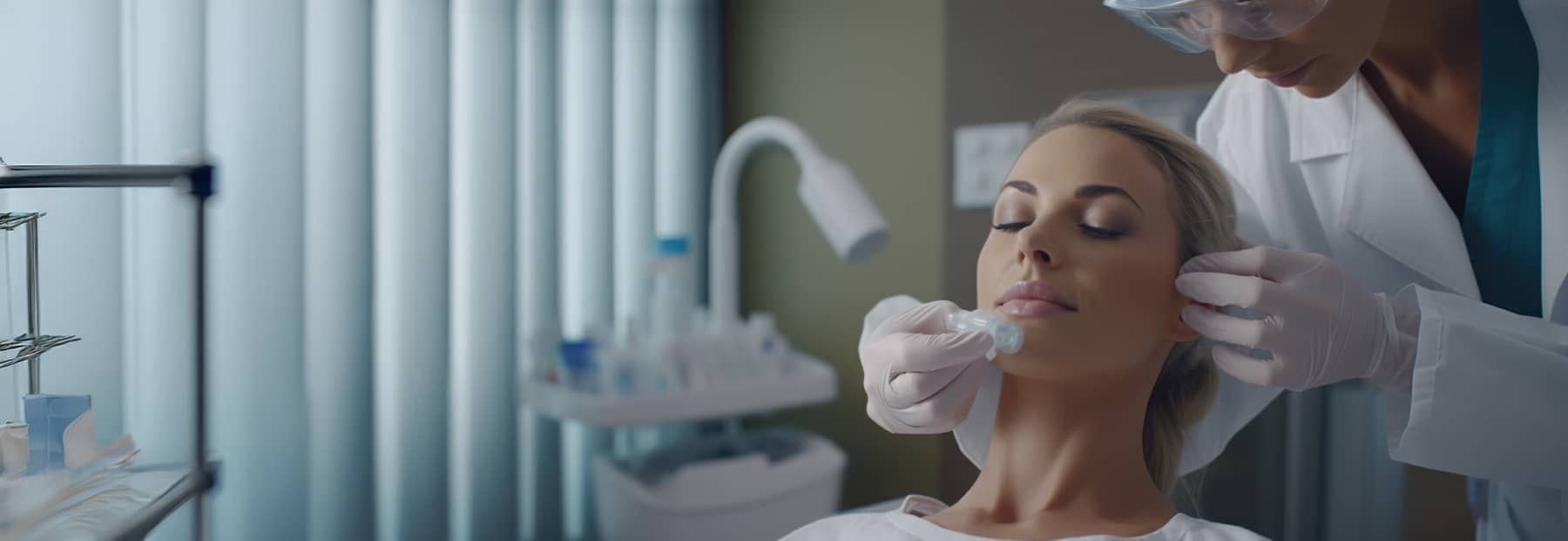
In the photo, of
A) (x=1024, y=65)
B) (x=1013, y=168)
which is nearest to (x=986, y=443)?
(x=1013, y=168)

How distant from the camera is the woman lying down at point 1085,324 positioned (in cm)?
92

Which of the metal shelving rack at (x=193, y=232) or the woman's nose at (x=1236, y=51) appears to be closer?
the metal shelving rack at (x=193, y=232)

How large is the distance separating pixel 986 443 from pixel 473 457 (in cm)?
131

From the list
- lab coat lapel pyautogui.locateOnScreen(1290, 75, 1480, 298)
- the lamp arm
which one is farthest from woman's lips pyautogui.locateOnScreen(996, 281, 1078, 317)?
the lamp arm

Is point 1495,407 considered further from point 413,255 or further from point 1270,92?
point 413,255

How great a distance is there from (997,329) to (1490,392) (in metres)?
0.40

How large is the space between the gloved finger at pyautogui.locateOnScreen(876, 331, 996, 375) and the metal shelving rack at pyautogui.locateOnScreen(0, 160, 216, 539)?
56 centimetres

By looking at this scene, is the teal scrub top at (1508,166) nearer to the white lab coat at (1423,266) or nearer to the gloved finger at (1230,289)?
the white lab coat at (1423,266)

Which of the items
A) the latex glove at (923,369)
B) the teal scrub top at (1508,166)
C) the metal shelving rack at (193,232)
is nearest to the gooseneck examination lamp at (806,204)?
the latex glove at (923,369)

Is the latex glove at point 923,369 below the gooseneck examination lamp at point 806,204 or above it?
below

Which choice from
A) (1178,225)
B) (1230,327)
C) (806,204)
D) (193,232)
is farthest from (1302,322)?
(806,204)

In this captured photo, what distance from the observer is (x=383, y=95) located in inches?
73.7

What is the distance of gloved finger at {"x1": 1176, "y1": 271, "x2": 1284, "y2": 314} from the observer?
2.75 feet

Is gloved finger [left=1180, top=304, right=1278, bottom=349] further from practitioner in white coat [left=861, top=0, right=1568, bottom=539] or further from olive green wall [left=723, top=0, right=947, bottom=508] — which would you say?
olive green wall [left=723, top=0, right=947, bottom=508]
